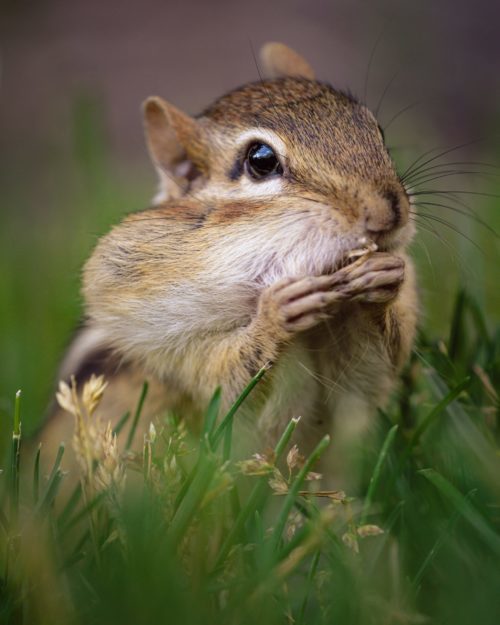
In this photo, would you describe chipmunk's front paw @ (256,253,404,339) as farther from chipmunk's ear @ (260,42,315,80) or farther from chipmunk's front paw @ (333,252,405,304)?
chipmunk's ear @ (260,42,315,80)

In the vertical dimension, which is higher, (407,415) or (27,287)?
(27,287)

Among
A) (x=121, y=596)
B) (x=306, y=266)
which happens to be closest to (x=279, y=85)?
(x=306, y=266)

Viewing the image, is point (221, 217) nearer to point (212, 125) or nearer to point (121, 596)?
point (212, 125)

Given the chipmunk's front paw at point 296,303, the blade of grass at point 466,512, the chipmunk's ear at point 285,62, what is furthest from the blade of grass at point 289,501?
the chipmunk's ear at point 285,62

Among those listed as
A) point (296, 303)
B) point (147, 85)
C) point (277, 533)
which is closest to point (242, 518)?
point (277, 533)

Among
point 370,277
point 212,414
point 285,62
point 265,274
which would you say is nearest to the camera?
point 212,414

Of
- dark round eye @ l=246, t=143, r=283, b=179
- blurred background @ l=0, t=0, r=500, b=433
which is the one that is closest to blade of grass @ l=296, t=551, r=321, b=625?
dark round eye @ l=246, t=143, r=283, b=179

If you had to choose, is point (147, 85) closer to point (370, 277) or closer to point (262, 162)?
point (262, 162)
